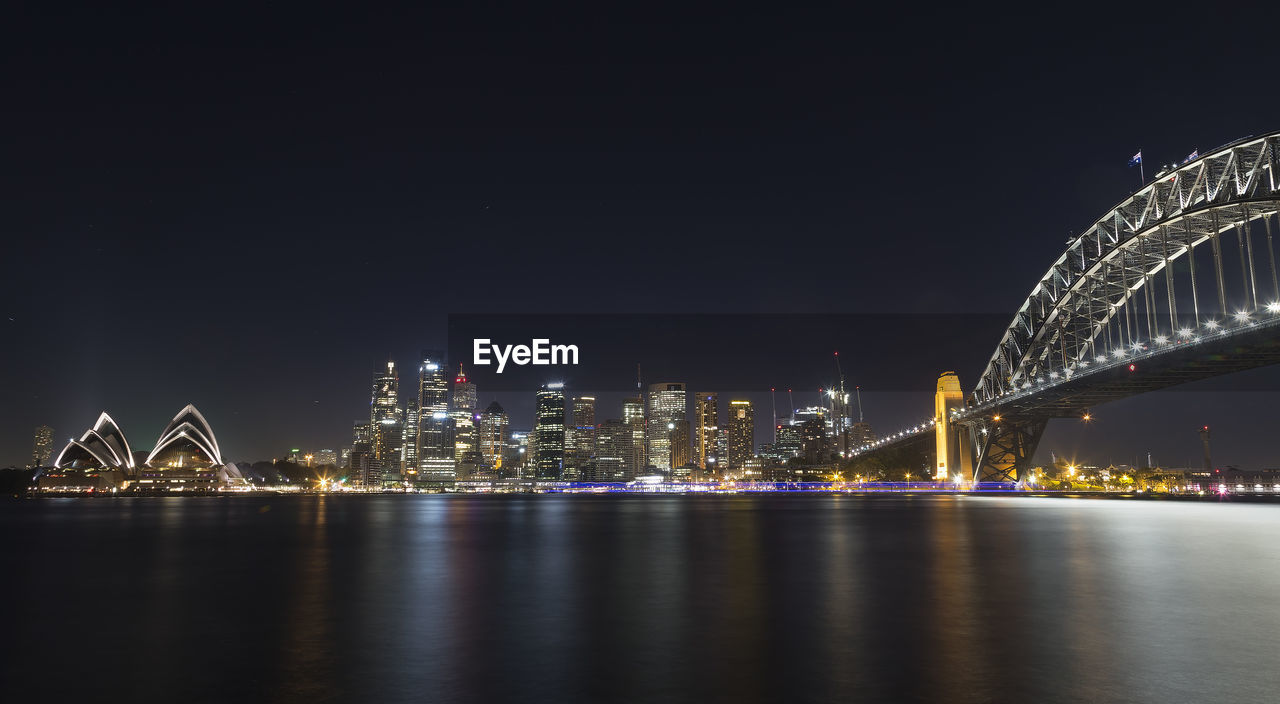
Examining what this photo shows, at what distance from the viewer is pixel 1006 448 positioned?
113m

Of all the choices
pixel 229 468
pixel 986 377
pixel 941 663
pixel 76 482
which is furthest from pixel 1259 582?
pixel 229 468

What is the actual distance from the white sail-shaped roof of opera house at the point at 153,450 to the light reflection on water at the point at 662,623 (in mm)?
142788

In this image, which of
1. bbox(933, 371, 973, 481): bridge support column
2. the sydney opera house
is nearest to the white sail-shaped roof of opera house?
the sydney opera house

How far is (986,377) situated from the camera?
4587 inches

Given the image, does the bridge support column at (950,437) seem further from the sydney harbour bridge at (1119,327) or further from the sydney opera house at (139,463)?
the sydney opera house at (139,463)

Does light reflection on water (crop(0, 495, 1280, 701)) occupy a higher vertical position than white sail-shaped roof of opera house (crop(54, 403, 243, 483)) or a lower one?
lower

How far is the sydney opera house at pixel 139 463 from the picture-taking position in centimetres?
15275

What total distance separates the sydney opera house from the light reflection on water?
143274mm

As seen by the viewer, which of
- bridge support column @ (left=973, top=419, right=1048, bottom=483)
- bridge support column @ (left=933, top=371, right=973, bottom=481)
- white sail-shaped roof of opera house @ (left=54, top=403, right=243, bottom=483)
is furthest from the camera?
white sail-shaped roof of opera house @ (left=54, top=403, right=243, bottom=483)

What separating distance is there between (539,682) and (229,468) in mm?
213703

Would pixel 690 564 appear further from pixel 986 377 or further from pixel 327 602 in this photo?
pixel 986 377

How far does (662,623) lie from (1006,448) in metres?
110

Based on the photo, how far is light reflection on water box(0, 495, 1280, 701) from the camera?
10.2 meters

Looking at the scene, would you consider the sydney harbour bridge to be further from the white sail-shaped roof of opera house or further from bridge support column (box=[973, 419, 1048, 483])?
the white sail-shaped roof of opera house
